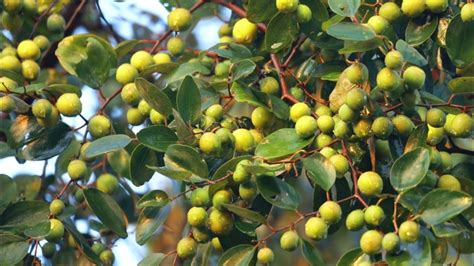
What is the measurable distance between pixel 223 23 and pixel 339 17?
0.46m

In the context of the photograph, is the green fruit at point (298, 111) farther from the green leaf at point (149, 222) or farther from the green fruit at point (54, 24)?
the green fruit at point (54, 24)

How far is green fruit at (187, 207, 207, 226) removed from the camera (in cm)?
134

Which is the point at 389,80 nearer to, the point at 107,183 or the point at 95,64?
the point at 95,64

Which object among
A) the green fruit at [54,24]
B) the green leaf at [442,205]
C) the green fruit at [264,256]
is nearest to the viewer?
the green leaf at [442,205]

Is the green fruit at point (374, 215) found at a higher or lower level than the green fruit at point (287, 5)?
lower

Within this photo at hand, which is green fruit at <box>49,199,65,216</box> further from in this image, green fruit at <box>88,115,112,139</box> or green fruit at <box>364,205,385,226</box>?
green fruit at <box>364,205,385,226</box>

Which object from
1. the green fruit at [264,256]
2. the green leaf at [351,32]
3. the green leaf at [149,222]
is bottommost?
the green leaf at [149,222]

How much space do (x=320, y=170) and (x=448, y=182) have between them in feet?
0.57

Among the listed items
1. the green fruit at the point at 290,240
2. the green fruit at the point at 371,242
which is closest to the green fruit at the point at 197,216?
the green fruit at the point at 290,240

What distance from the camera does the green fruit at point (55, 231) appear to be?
1487 millimetres

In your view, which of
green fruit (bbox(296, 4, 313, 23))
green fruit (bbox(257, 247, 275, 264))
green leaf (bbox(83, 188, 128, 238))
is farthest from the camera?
green leaf (bbox(83, 188, 128, 238))

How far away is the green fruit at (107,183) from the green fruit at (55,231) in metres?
0.24

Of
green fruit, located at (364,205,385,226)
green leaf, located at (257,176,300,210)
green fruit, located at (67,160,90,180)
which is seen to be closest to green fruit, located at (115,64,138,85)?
green fruit, located at (67,160,90,180)

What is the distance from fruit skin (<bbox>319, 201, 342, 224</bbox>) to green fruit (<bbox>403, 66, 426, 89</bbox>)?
174 mm
